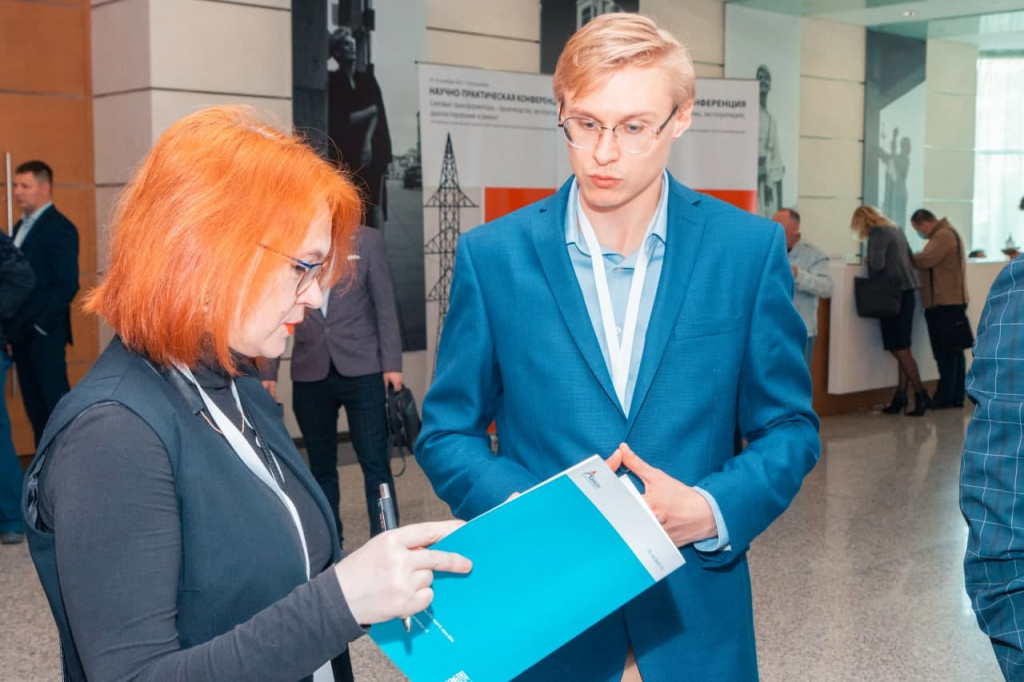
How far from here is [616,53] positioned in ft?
4.94

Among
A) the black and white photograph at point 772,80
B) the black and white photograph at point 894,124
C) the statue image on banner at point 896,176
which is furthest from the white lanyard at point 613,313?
the statue image on banner at point 896,176

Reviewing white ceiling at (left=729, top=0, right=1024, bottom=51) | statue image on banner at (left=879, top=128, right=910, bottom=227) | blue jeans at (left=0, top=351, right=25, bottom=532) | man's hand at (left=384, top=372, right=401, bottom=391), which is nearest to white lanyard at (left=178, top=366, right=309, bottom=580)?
man's hand at (left=384, top=372, right=401, bottom=391)

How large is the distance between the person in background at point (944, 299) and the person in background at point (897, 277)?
15 centimetres

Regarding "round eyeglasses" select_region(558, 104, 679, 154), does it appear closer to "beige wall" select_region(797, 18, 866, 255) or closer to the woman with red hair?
the woman with red hair

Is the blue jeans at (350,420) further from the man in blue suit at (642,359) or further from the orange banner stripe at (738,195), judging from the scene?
the orange banner stripe at (738,195)

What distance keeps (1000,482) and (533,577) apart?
536 millimetres

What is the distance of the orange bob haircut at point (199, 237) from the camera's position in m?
1.13

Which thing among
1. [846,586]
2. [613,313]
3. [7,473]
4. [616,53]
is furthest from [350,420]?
[616,53]

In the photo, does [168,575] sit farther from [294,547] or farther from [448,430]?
[448,430]

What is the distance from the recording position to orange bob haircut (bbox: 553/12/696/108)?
151 cm

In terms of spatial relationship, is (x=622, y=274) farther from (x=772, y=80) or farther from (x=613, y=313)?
(x=772, y=80)

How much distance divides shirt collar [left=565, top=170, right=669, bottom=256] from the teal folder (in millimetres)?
542

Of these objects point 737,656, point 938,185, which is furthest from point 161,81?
A: point 938,185

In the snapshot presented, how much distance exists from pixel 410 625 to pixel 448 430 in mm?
522
